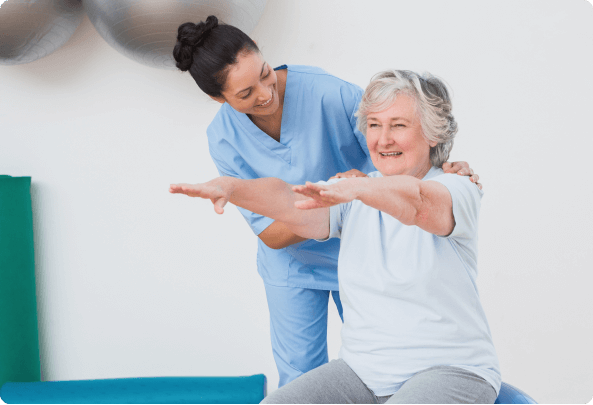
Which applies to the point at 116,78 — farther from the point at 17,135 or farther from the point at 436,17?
the point at 436,17

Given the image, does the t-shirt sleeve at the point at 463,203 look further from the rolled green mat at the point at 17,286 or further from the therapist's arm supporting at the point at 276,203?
the rolled green mat at the point at 17,286

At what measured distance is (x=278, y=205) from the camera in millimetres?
1100

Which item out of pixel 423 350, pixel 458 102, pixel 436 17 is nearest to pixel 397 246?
pixel 423 350

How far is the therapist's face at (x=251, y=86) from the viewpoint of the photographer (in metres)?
1.14

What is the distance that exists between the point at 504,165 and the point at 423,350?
4.15 feet

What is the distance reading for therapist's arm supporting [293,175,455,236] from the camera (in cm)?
79

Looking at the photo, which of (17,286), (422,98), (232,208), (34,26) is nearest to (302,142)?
(422,98)

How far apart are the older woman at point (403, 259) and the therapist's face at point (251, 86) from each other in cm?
23

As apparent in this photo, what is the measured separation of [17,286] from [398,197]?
5.79ft

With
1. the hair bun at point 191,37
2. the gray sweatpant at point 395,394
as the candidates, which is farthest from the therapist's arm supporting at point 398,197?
the hair bun at point 191,37

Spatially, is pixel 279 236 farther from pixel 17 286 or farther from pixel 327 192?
pixel 17 286

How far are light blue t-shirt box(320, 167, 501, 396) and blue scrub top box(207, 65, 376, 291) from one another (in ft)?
1.25

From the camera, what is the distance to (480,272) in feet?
6.88

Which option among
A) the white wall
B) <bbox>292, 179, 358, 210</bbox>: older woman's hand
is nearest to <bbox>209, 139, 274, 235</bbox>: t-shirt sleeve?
<bbox>292, 179, 358, 210</bbox>: older woman's hand
